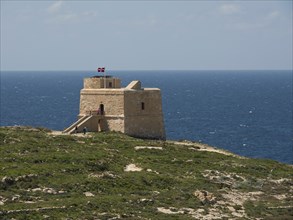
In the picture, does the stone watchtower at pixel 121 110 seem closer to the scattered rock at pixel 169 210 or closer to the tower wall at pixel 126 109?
the tower wall at pixel 126 109

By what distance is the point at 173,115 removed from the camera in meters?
148

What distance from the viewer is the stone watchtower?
6334cm

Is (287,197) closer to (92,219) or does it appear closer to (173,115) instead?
(92,219)

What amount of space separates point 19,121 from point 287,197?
8230cm

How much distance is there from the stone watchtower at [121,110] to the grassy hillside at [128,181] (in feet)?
12.1

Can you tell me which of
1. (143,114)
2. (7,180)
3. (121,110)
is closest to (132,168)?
(7,180)

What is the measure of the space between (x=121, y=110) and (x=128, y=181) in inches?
633

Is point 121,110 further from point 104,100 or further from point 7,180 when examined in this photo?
point 7,180

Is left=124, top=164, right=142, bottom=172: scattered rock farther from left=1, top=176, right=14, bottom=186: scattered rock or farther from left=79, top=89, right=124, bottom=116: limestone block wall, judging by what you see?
left=79, top=89, right=124, bottom=116: limestone block wall

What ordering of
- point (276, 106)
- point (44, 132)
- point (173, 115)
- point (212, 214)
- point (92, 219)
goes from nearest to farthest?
point (92, 219) < point (212, 214) < point (44, 132) < point (173, 115) < point (276, 106)

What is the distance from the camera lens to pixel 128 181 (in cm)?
4775

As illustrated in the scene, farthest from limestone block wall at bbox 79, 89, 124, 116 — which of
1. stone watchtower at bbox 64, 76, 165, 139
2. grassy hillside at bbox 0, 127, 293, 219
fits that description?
grassy hillside at bbox 0, 127, 293, 219

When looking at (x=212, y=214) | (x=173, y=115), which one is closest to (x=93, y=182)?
(x=212, y=214)

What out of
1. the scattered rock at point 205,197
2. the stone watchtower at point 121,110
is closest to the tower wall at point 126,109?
the stone watchtower at point 121,110
